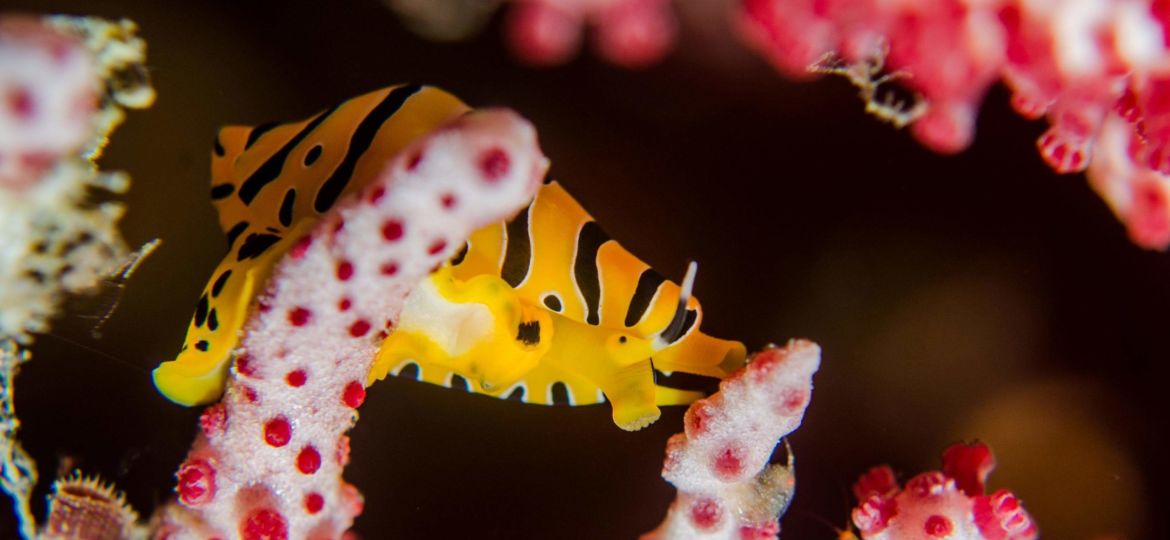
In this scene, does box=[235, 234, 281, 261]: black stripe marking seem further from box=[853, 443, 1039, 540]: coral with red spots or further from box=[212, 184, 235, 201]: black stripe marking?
box=[853, 443, 1039, 540]: coral with red spots

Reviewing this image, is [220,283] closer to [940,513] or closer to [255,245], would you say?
[255,245]

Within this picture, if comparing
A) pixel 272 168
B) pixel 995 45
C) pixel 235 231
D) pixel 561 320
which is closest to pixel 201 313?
pixel 235 231

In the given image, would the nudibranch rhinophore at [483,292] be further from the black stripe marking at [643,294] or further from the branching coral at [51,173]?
the branching coral at [51,173]

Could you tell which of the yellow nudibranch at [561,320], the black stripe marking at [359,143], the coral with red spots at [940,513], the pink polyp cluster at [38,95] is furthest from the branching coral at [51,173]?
the coral with red spots at [940,513]

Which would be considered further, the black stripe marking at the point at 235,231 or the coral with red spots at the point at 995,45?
the black stripe marking at the point at 235,231

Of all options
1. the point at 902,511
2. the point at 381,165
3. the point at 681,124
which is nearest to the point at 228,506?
the point at 381,165

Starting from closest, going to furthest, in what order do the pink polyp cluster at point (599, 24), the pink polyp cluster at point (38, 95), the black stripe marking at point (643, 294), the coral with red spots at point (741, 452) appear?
1. the pink polyp cluster at point (38, 95)
2. the pink polyp cluster at point (599, 24)
3. the coral with red spots at point (741, 452)
4. the black stripe marking at point (643, 294)

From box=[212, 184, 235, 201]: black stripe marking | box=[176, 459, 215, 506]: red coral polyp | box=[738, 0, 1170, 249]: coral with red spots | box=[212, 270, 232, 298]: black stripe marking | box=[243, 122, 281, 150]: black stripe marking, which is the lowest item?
box=[176, 459, 215, 506]: red coral polyp

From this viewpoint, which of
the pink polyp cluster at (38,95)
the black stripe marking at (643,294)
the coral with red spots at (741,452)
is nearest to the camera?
the pink polyp cluster at (38,95)

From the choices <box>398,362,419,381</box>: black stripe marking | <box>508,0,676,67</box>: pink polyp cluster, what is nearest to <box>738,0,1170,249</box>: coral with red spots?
<box>508,0,676,67</box>: pink polyp cluster
